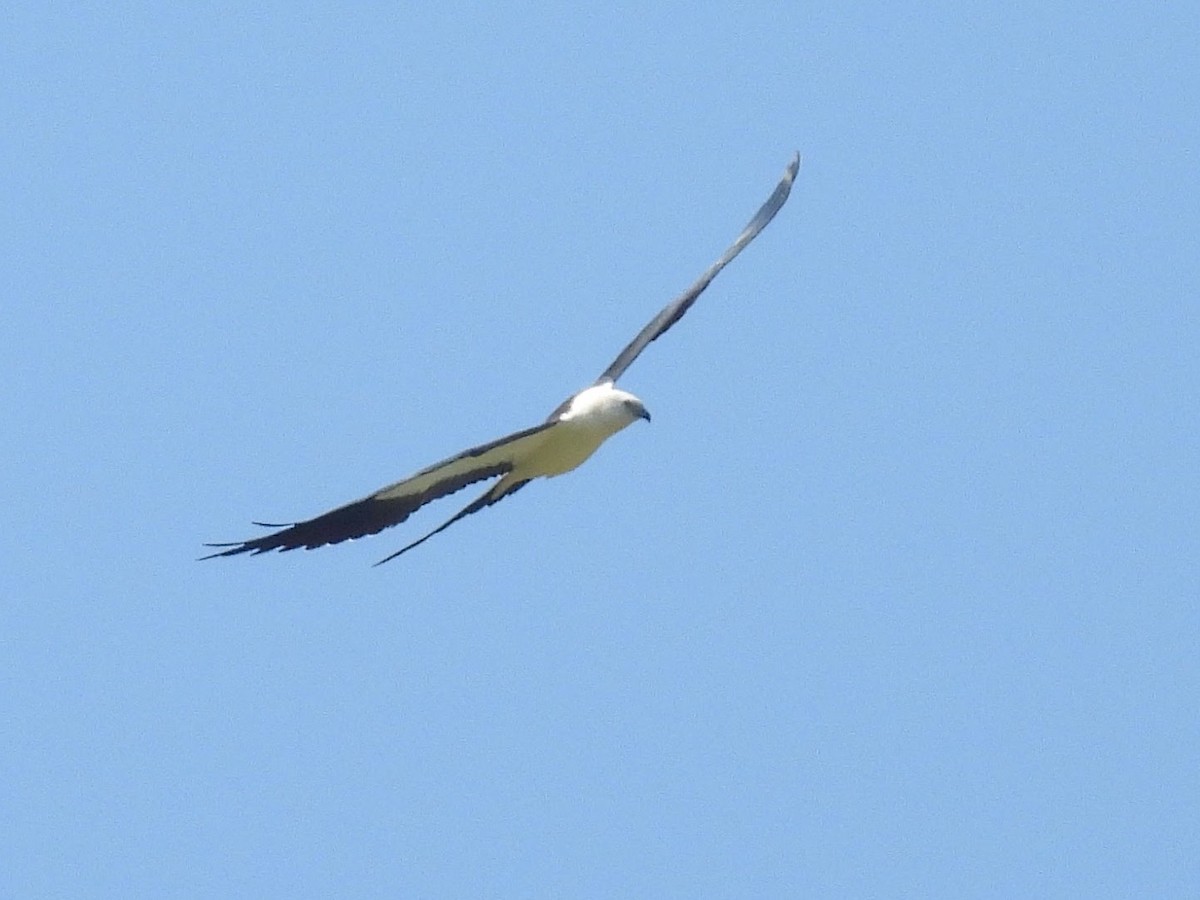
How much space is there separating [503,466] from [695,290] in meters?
2.02

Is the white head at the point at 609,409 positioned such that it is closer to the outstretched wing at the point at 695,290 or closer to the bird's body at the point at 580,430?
the bird's body at the point at 580,430

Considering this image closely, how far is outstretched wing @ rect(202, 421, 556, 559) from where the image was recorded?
10875mm

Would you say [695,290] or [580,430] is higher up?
[695,290]

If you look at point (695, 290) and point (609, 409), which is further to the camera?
point (695, 290)

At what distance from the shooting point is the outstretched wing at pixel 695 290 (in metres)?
12.8

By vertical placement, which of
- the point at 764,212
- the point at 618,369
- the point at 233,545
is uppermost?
the point at 764,212

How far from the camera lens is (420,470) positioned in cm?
1104

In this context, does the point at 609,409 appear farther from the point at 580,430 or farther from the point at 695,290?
the point at 695,290

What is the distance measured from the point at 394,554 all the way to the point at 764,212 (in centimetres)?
391

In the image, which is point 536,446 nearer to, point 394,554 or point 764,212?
point 394,554

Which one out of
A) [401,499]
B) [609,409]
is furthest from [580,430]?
[401,499]

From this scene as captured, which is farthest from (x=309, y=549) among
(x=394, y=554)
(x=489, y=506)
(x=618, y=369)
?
(x=618, y=369)

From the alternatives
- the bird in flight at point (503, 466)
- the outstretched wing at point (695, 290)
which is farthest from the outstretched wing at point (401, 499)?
the outstretched wing at point (695, 290)

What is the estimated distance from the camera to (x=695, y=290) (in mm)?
13172
